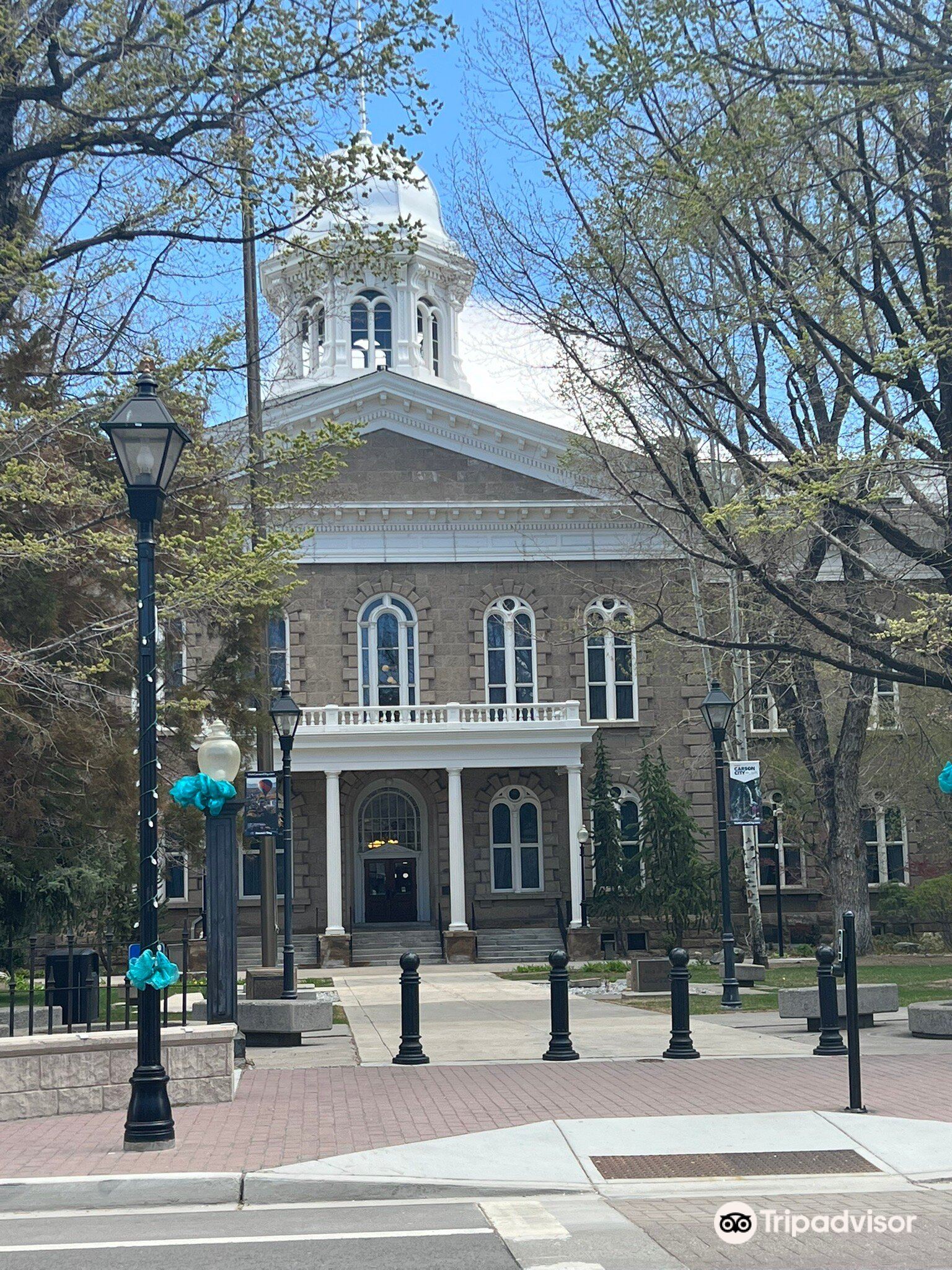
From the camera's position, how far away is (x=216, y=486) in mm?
18797

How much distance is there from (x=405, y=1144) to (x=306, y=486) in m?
8.75

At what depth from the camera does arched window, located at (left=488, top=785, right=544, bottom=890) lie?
128ft

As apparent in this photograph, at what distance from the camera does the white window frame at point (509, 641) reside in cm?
3934

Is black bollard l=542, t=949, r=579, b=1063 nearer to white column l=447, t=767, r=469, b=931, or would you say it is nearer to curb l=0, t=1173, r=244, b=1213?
curb l=0, t=1173, r=244, b=1213

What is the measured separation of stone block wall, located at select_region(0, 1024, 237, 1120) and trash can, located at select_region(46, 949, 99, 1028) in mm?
371

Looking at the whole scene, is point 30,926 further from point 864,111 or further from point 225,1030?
point 864,111

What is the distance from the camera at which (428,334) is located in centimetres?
4788

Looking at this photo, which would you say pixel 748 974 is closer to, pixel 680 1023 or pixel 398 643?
pixel 680 1023

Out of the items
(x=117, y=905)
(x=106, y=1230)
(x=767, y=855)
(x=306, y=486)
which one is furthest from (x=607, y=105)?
(x=767, y=855)

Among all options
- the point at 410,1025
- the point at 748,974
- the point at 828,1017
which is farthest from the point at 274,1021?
the point at 748,974

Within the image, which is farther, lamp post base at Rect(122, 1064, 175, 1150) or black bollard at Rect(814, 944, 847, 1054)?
black bollard at Rect(814, 944, 847, 1054)

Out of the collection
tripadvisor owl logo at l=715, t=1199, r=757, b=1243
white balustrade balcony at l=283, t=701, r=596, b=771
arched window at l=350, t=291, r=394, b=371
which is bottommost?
tripadvisor owl logo at l=715, t=1199, r=757, b=1243

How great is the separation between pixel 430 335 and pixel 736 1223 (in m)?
42.5

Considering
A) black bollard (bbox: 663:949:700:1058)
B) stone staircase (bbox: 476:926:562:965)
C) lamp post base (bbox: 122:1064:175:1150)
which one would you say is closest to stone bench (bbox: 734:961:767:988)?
stone staircase (bbox: 476:926:562:965)
